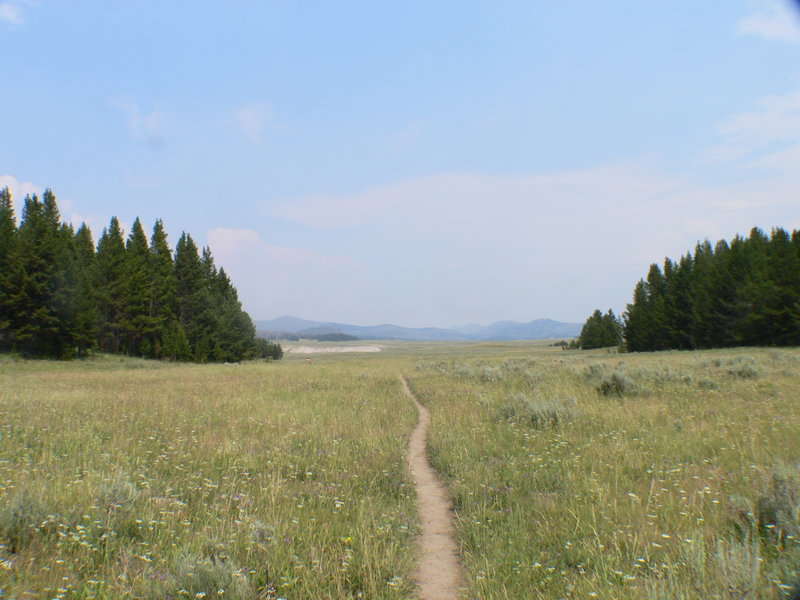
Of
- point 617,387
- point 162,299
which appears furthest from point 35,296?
point 617,387

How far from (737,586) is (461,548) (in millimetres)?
2392

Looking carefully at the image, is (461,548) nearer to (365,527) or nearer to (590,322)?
(365,527)

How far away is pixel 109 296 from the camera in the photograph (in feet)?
171

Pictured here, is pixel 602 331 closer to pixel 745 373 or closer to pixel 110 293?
pixel 745 373

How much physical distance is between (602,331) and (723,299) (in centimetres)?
3788

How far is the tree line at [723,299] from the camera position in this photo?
49719mm

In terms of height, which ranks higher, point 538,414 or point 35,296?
point 35,296

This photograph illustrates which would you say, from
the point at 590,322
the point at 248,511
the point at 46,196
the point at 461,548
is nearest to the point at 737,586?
the point at 461,548

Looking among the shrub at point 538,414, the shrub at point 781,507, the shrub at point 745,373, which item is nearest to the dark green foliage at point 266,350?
the shrub at point 745,373

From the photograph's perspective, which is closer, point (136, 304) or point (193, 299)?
point (136, 304)

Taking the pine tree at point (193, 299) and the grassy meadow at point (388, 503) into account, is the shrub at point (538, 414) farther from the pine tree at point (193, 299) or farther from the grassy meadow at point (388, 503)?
the pine tree at point (193, 299)

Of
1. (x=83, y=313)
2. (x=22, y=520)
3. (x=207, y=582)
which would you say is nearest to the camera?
(x=207, y=582)

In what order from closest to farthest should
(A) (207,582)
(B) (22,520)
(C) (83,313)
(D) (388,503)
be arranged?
(A) (207,582), (B) (22,520), (D) (388,503), (C) (83,313)

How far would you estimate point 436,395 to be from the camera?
668 inches
